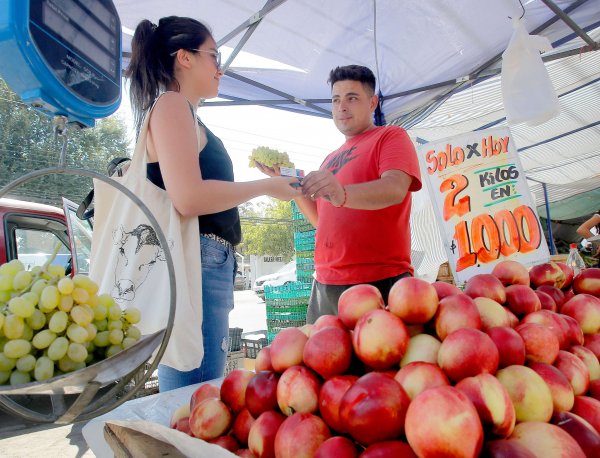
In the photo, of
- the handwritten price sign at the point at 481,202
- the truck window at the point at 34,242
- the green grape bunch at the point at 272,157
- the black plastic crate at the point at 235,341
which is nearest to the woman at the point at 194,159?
the green grape bunch at the point at 272,157

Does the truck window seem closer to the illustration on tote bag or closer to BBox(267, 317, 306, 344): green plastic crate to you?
BBox(267, 317, 306, 344): green plastic crate

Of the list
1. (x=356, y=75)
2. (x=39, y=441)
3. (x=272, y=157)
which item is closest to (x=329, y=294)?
(x=272, y=157)

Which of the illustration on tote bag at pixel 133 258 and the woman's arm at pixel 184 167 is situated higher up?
the woman's arm at pixel 184 167

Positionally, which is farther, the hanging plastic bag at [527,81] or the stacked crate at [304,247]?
the stacked crate at [304,247]

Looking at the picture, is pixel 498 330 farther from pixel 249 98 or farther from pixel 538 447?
pixel 249 98

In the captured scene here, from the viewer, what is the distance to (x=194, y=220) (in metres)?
1.35

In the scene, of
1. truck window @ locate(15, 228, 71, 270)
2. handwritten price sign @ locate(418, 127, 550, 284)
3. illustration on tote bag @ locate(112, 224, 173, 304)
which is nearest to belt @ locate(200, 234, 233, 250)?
illustration on tote bag @ locate(112, 224, 173, 304)

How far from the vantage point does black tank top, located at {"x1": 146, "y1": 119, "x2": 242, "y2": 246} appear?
1.42 m

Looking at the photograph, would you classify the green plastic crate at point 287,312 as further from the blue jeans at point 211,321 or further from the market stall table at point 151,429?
the market stall table at point 151,429

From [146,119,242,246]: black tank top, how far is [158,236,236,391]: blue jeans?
5cm

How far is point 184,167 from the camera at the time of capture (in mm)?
1278

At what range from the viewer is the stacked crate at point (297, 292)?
3.89 meters

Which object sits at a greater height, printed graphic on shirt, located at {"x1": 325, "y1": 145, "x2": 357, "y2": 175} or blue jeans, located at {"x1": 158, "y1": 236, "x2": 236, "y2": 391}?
printed graphic on shirt, located at {"x1": 325, "y1": 145, "x2": 357, "y2": 175}

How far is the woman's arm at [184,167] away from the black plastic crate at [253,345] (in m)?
2.91
